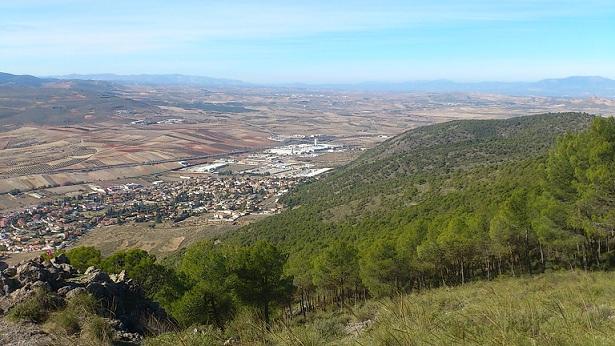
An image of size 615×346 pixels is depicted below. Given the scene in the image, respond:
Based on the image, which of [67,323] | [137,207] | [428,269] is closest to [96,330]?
[67,323]

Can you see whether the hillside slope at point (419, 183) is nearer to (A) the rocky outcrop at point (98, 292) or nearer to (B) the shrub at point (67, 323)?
(A) the rocky outcrop at point (98, 292)

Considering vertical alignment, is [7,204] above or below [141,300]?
below

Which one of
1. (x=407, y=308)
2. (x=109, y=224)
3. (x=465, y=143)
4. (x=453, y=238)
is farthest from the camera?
(x=465, y=143)

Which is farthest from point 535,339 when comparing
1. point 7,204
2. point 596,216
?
point 7,204

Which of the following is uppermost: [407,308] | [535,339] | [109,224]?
[535,339]

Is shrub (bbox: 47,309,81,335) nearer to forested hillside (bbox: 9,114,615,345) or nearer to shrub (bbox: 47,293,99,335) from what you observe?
shrub (bbox: 47,293,99,335)

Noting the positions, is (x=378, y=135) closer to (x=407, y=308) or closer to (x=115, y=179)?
(x=115, y=179)

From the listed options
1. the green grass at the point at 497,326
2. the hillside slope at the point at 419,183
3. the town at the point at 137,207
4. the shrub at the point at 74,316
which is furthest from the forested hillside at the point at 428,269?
the town at the point at 137,207
